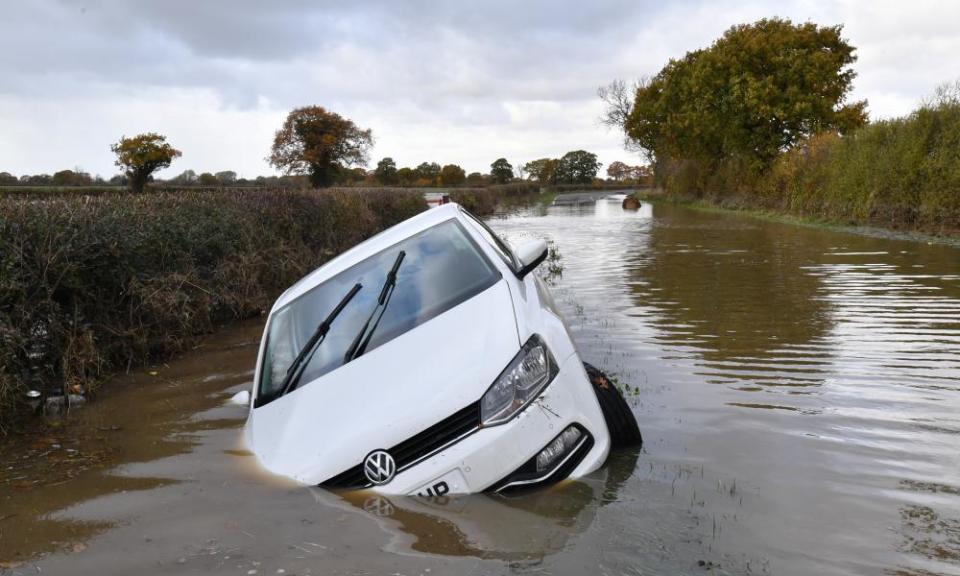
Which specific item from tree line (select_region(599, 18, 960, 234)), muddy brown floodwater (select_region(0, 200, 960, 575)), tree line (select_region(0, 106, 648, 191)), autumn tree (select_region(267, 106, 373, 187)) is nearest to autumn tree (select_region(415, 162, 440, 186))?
tree line (select_region(0, 106, 648, 191))

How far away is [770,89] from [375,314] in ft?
126

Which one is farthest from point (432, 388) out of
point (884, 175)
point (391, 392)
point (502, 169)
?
point (502, 169)

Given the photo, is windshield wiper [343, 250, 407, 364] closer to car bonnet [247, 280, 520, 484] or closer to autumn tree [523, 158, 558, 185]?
car bonnet [247, 280, 520, 484]

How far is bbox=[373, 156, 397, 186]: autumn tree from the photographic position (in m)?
91.8

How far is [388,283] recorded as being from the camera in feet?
14.3

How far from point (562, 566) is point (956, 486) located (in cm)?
233

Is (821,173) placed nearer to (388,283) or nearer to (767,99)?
(767,99)

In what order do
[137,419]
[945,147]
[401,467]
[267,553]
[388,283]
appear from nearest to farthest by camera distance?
[267,553] < [401,467] < [388,283] < [137,419] < [945,147]

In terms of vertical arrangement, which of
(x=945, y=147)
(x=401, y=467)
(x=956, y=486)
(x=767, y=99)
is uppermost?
(x=767, y=99)

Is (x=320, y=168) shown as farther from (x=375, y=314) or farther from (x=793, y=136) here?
(x=375, y=314)

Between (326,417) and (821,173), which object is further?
(821,173)

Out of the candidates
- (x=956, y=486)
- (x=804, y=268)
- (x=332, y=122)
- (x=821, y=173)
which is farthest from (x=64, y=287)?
(x=332, y=122)

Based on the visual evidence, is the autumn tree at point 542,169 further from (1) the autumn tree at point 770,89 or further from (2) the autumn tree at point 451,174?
Result: (1) the autumn tree at point 770,89

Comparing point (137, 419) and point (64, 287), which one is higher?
point (64, 287)
